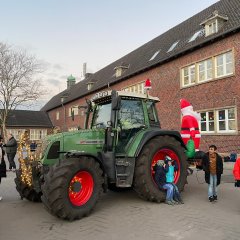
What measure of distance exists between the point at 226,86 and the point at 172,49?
22.0ft

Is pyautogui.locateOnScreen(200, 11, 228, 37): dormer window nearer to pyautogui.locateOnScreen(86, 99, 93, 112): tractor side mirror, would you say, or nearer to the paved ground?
pyautogui.locateOnScreen(86, 99, 93, 112): tractor side mirror

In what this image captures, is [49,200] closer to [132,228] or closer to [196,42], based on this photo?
[132,228]

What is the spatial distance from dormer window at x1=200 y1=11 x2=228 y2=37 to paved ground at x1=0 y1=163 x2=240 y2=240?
13021 mm

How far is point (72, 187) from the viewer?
233 inches

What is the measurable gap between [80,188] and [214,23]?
15.5m

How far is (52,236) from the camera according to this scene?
503 cm

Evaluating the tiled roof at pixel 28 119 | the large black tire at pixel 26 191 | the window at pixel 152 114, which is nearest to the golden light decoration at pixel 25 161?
the large black tire at pixel 26 191

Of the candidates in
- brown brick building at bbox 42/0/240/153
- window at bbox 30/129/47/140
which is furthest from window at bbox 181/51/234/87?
window at bbox 30/129/47/140

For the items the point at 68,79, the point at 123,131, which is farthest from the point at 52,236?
the point at 68,79

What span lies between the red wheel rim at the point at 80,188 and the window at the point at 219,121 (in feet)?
39.6

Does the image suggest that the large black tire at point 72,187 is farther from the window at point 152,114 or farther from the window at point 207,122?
the window at point 207,122

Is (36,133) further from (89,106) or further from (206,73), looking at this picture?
(89,106)

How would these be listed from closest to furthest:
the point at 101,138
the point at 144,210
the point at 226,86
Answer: the point at 144,210
the point at 101,138
the point at 226,86

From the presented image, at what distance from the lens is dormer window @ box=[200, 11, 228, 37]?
18123 mm
